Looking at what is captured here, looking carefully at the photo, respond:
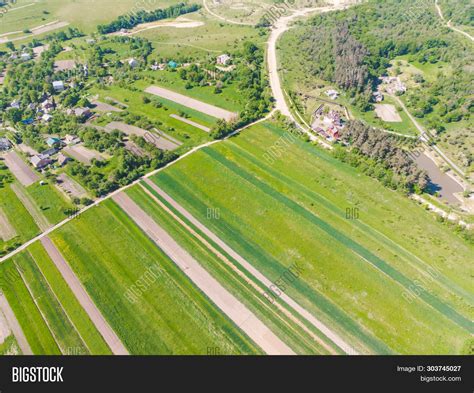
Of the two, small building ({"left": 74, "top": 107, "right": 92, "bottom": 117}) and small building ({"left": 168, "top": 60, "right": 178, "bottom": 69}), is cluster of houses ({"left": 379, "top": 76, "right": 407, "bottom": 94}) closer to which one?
small building ({"left": 168, "top": 60, "right": 178, "bottom": 69})

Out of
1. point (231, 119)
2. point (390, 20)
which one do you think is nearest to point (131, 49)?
point (231, 119)

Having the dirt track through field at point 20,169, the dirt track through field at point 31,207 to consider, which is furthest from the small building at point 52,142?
the dirt track through field at point 31,207

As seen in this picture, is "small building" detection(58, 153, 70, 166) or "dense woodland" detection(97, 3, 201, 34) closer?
"small building" detection(58, 153, 70, 166)

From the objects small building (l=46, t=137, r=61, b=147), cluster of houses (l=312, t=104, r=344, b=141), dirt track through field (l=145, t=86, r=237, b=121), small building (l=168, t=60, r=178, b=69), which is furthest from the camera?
small building (l=168, t=60, r=178, b=69)

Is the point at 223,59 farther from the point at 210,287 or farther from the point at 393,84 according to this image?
the point at 210,287

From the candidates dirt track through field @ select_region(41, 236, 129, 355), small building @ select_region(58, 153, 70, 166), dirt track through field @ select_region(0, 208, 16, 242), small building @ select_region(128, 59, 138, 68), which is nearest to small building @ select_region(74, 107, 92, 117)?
small building @ select_region(58, 153, 70, 166)

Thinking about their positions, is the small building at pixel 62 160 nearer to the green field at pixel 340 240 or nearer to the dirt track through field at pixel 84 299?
the dirt track through field at pixel 84 299
